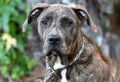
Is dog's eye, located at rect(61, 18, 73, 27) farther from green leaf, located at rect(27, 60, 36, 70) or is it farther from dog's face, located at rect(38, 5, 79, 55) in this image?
green leaf, located at rect(27, 60, 36, 70)

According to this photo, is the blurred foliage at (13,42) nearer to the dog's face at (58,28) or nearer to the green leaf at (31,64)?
the green leaf at (31,64)

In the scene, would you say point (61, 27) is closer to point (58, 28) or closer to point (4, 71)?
point (58, 28)

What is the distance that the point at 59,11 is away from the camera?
7.26 m

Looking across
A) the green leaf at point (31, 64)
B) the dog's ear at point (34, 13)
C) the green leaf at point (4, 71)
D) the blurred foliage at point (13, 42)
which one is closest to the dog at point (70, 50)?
the dog's ear at point (34, 13)

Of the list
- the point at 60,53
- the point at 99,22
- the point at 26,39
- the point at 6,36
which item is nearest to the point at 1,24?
the point at 6,36

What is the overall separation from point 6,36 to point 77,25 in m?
2.59

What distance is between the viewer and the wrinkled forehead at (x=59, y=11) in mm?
7230

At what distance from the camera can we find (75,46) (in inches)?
289

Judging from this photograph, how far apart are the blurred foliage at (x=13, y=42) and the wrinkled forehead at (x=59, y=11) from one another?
2110 millimetres

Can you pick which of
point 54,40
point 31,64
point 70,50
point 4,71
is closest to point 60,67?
point 70,50

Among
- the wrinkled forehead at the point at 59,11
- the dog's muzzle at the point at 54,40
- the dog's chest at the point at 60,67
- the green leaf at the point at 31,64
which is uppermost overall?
the wrinkled forehead at the point at 59,11

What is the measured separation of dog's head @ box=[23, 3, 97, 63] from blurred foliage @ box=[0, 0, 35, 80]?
1955 millimetres

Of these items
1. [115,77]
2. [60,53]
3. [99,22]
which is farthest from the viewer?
[99,22]

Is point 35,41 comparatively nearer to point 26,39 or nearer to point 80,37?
point 26,39
